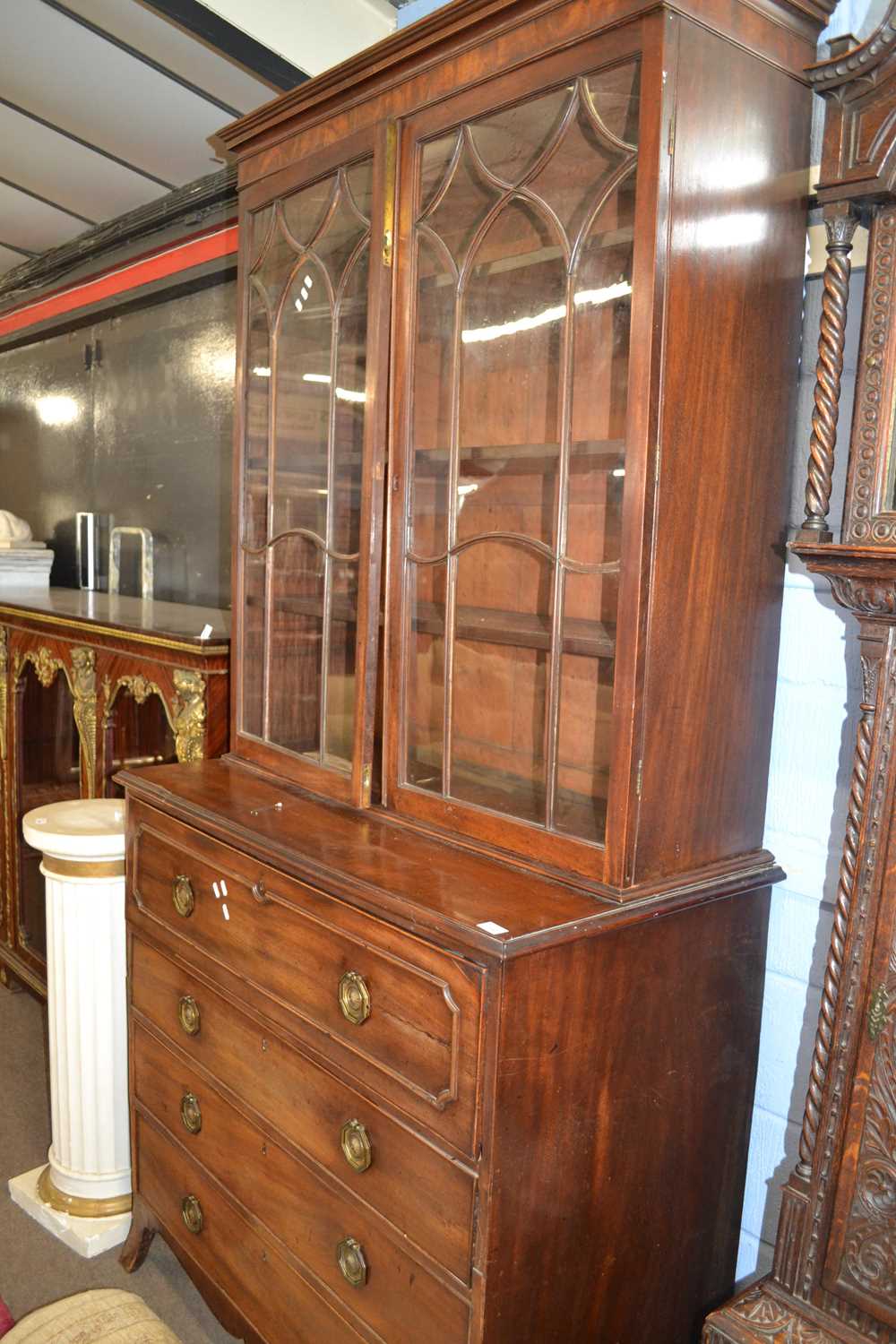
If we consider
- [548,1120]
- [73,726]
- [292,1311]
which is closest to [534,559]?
[548,1120]

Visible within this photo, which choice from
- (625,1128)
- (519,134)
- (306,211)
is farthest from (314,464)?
(625,1128)

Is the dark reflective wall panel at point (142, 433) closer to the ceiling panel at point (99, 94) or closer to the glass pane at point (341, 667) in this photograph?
the ceiling panel at point (99, 94)

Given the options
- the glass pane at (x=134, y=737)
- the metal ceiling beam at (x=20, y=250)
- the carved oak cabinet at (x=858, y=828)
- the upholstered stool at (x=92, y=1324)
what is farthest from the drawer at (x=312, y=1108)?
the metal ceiling beam at (x=20, y=250)

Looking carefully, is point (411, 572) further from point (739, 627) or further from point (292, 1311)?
point (292, 1311)

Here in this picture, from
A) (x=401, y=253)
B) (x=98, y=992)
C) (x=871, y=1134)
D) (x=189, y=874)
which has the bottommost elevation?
(x=98, y=992)

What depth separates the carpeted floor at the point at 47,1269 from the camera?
6.56ft

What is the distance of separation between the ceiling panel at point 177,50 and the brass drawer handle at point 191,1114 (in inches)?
90.6

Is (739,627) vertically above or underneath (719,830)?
above

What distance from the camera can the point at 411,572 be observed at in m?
1.63

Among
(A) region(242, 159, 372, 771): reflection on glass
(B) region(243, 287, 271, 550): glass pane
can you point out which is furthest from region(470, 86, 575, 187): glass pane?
(B) region(243, 287, 271, 550): glass pane

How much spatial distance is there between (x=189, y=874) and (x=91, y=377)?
109 inches

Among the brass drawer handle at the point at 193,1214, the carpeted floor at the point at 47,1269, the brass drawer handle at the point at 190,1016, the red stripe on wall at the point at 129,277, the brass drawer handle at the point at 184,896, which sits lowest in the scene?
the carpeted floor at the point at 47,1269

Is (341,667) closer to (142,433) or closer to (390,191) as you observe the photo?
(390,191)

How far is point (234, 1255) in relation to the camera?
5.82ft
